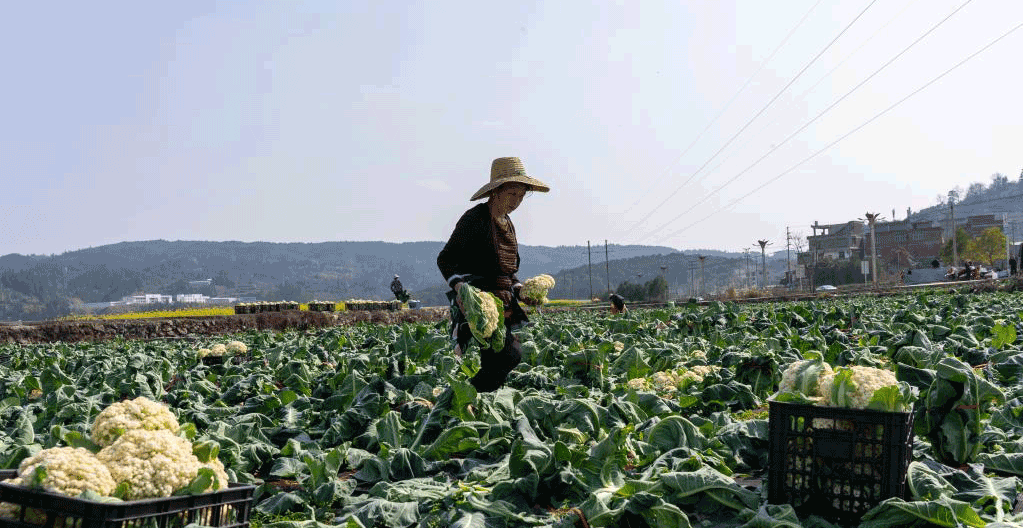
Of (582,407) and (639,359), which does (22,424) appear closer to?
(582,407)

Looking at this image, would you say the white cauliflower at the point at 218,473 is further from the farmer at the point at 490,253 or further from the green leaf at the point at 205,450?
the farmer at the point at 490,253

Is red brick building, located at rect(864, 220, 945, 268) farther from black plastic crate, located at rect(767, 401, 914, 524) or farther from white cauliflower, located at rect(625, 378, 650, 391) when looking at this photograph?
black plastic crate, located at rect(767, 401, 914, 524)

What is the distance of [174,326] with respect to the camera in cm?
2742

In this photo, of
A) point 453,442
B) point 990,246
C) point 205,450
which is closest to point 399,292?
point 453,442

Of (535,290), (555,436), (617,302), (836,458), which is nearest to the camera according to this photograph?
(836,458)

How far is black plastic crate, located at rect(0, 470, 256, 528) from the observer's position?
2.89m

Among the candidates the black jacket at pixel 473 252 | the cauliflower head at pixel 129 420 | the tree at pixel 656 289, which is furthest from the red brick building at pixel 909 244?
the cauliflower head at pixel 129 420

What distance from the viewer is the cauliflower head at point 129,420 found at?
3947 mm

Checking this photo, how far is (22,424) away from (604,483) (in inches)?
210

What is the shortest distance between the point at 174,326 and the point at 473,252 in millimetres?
23401

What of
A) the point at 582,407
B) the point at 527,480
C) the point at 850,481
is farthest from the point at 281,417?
the point at 850,481

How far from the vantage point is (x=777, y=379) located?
8242 mm

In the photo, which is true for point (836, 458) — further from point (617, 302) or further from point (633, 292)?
point (633, 292)

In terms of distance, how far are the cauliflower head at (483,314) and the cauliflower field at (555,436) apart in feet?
1.43
